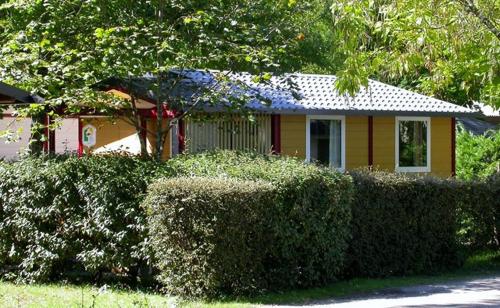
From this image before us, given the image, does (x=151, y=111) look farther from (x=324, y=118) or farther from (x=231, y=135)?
(x=324, y=118)

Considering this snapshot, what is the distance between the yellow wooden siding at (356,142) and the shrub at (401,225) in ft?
23.9

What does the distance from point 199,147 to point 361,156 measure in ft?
15.6

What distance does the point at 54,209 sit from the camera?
41.4 ft

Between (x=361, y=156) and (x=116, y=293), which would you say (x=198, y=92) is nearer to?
(x=116, y=293)

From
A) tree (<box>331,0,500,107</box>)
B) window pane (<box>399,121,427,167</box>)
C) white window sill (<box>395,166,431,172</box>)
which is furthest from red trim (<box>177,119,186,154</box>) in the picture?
window pane (<box>399,121,427,167</box>)

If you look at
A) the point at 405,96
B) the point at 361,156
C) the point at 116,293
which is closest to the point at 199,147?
the point at 361,156

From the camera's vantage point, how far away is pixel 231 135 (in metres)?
19.8

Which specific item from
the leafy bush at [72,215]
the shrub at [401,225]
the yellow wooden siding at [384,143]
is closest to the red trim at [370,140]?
the yellow wooden siding at [384,143]

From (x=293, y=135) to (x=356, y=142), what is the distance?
77.2 inches

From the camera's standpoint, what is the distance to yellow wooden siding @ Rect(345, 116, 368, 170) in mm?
21562

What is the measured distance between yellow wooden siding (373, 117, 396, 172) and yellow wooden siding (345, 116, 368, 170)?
30cm

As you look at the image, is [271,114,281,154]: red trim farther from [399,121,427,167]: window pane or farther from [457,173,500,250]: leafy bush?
[457,173,500,250]: leafy bush

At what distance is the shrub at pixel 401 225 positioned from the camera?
13367 millimetres

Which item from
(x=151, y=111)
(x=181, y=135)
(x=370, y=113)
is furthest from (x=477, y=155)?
(x=151, y=111)
